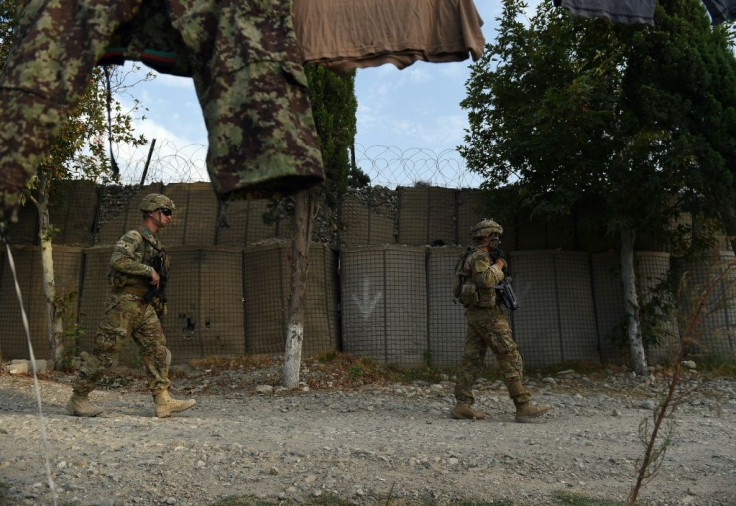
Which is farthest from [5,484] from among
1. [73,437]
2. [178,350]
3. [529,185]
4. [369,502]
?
[529,185]

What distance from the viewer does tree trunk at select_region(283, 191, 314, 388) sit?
27.5 feet

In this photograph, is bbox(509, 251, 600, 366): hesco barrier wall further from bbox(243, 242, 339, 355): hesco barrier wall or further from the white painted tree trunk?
the white painted tree trunk

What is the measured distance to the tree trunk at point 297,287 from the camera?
8.39 m

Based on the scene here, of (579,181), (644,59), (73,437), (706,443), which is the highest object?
(644,59)

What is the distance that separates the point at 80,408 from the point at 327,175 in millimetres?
4648

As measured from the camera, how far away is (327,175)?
956cm

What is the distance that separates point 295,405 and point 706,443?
3.95 metres

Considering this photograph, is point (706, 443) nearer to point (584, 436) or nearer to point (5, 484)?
point (584, 436)

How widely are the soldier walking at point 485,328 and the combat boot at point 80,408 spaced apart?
3356mm

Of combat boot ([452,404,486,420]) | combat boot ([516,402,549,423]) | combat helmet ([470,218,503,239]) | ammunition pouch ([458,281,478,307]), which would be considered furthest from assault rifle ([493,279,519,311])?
combat boot ([452,404,486,420])

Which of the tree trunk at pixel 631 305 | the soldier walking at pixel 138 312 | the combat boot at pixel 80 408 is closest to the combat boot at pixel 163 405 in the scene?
the soldier walking at pixel 138 312

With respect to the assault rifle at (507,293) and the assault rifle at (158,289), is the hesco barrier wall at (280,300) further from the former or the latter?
the assault rifle at (507,293)

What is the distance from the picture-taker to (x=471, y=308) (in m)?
6.88

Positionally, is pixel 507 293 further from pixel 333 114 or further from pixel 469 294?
pixel 333 114
